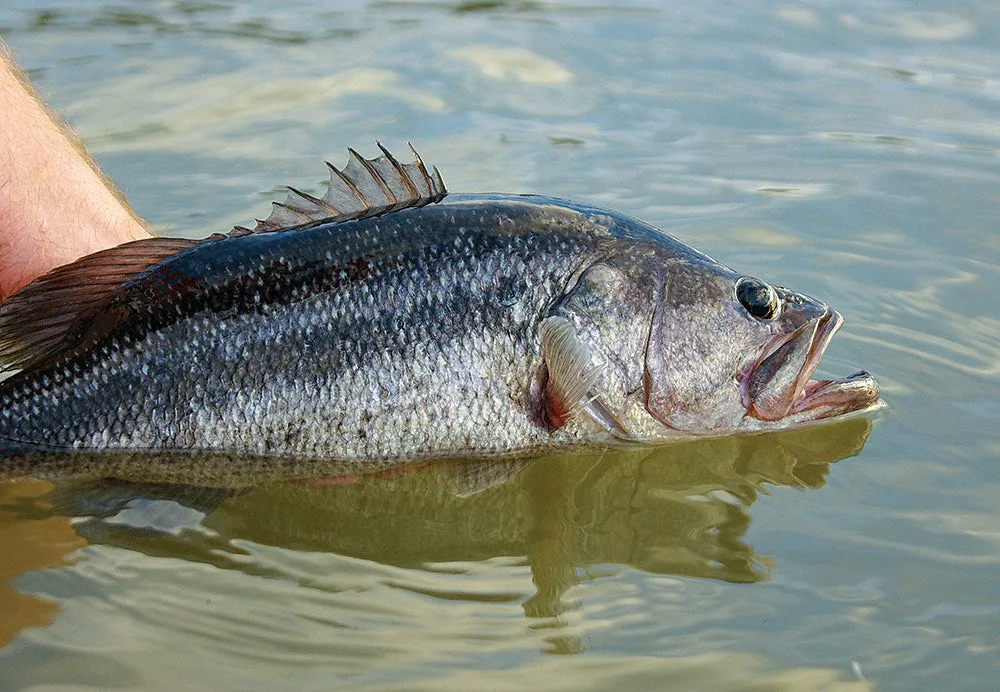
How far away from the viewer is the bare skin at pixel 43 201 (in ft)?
17.5

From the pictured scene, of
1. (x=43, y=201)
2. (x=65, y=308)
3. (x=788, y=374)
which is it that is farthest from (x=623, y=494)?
(x=43, y=201)

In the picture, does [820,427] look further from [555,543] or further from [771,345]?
[555,543]

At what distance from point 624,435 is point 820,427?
37.7 inches

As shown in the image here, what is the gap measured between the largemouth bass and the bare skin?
1213 mm

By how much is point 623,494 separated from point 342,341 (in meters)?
1.18

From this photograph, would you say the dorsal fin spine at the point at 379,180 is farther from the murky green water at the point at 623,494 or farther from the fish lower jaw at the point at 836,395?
the fish lower jaw at the point at 836,395

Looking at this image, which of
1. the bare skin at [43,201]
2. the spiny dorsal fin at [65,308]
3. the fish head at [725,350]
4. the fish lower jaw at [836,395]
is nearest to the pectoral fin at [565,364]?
the fish head at [725,350]

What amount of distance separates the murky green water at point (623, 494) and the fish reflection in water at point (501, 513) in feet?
0.04

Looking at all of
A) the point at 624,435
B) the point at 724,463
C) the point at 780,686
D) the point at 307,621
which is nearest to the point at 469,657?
the point at 307,621

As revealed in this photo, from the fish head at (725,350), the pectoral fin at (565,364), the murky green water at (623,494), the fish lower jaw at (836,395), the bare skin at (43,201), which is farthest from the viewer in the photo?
the bare skin at (43,201)

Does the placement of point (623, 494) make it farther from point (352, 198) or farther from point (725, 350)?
point (352, 198)

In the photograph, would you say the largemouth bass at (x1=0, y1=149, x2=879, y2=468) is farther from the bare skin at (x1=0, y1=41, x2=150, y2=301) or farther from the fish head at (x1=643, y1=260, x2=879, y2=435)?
the bare skin at (x1=0, y1=41, x2=150, y2=301)

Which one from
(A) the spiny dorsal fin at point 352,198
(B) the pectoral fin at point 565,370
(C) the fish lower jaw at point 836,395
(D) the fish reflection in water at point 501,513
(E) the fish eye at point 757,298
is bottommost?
(D) the fish reflection in water at point 501,513

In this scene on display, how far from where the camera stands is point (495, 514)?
4.34 m
